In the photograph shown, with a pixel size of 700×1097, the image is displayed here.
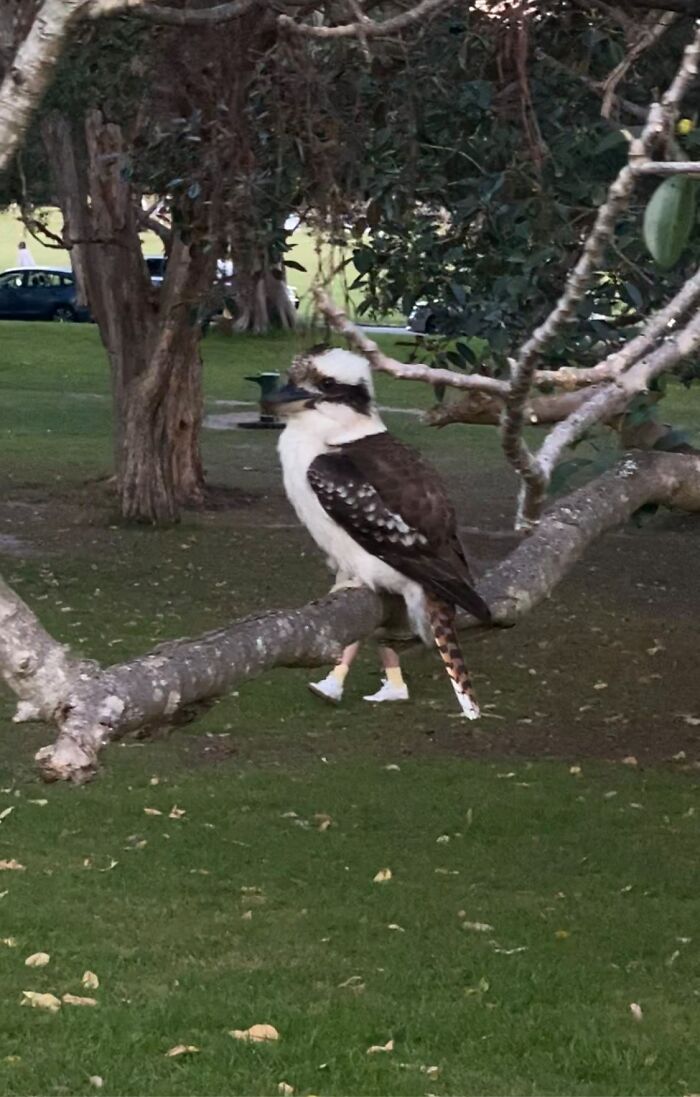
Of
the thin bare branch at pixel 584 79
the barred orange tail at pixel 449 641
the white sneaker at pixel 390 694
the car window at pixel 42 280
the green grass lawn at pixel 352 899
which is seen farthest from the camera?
the car window at pixel 42 280

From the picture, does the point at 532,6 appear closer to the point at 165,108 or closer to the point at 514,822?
the point at 165,108

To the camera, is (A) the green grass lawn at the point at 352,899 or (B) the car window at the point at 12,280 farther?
(B) the car window at the point at 12,280

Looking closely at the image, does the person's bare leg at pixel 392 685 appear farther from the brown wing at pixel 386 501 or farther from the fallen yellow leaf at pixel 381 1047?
the fallen yellow leaf at pixel 381 1047

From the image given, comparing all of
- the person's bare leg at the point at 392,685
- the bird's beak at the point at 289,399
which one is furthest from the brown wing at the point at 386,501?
the person's bare leg at the point at 392,685

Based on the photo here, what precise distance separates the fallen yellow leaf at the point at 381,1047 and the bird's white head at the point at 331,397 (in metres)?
1.78

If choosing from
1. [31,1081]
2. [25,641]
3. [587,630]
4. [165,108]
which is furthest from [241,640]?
[587,630]

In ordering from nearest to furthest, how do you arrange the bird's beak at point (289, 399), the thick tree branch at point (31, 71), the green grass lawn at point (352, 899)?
1. the thick tree branch at point (31, 71)
2. the green grass lawn at point (352, 899)
3. the bird's beak at point (289, 399)

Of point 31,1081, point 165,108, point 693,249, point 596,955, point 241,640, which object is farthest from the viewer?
point 165,108

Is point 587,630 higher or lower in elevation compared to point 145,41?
lower

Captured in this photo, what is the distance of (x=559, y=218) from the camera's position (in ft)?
21.6

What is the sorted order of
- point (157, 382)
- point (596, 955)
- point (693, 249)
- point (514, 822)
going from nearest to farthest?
point (596, 955) < point (693, 249) < point (514, 822) < point (157, 382)

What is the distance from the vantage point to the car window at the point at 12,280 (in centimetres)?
4169

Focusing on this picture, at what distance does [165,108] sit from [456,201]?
190cm

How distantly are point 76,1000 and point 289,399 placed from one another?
1895mm
